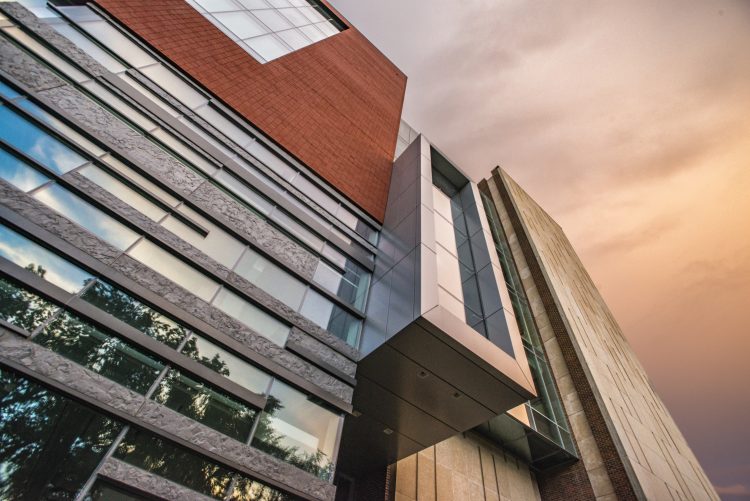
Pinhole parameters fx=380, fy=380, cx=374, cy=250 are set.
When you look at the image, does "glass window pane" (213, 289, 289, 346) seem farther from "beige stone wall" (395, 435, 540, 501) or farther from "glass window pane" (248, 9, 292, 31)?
"glass window pane" (248, 9, 292, 31)

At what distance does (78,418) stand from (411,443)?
908 centimetres

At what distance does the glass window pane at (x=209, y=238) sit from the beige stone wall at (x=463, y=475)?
29.8 feet

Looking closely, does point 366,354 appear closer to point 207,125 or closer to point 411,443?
point 411,443

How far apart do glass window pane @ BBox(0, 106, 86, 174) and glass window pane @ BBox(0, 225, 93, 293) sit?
6.37 feet

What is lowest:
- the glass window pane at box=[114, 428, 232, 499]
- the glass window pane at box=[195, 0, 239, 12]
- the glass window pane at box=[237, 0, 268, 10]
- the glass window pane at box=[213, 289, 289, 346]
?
the glass window pane at box=[114, 428, 232, 499]

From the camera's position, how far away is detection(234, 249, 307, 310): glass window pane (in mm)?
9867

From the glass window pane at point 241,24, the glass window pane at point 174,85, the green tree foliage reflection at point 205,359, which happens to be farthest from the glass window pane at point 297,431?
the glass window pane at point 241,24

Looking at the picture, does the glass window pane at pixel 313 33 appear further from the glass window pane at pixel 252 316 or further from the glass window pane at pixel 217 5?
the glass window pane at pixel 252 316

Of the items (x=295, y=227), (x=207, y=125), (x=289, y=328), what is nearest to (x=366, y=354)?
(x=289, y=328)

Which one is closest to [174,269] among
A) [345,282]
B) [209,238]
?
[209,238]

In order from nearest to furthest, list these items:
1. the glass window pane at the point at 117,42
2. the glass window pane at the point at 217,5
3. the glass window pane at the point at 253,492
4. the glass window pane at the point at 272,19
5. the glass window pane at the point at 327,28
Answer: the glass window pane at the point at 253,492
the glass window pane at the point at 117,42
the glass window pane at the point at 217,5
the glass window pane at the point at 272,19
the glass window pane at the point at 327,28

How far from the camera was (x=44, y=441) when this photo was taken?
528 cm

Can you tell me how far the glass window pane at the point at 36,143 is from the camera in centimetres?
754

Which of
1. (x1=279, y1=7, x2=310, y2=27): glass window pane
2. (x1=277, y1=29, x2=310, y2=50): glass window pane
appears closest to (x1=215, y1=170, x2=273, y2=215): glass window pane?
(x1=277, y1=29, x2=310, y2=50): glass window pane
